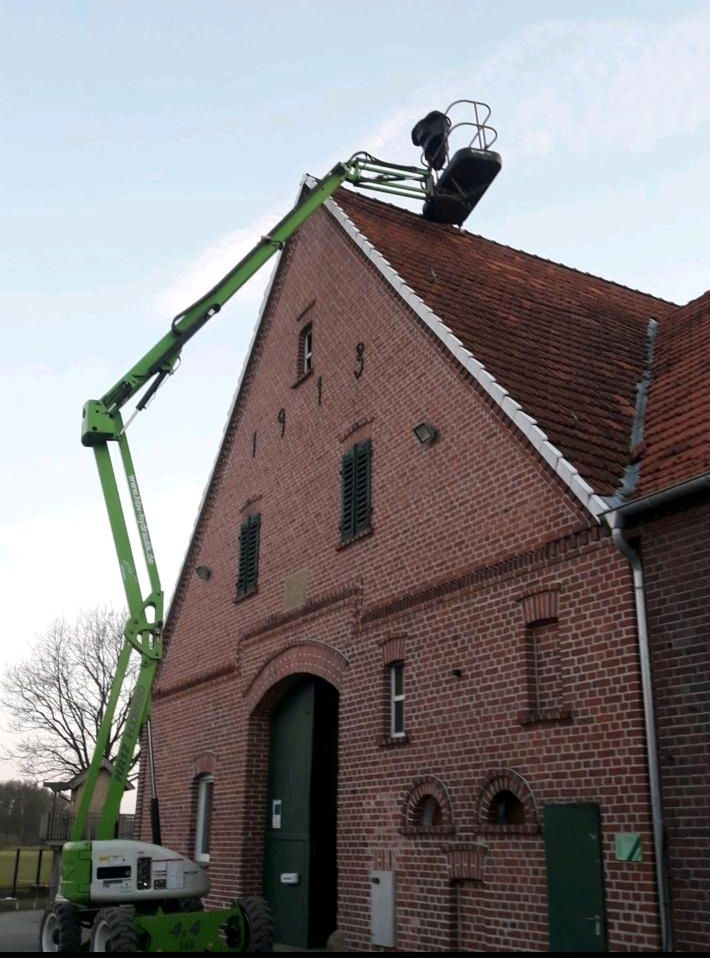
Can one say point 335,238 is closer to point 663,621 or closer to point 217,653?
point 217,653

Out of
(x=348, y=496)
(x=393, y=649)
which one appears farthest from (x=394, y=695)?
(x=348, y=496)

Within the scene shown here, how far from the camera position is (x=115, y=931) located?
32.2 feet

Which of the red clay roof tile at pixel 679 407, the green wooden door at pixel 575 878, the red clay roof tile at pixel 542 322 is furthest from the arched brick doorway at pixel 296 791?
the red clay roof tile at pixel 679 407

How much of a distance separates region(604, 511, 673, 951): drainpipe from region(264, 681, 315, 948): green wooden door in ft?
22.6

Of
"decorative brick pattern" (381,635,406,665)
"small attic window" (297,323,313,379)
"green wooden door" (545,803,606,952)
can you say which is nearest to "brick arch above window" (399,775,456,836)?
"decorative brick pattern" (381,635,406,665)

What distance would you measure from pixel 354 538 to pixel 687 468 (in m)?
5.28

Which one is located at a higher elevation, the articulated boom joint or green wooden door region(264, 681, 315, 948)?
the articulated boom joint

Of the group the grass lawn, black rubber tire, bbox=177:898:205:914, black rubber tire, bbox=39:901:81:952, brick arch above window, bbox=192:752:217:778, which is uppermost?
brick arch above window, bbox=192:752:217:778

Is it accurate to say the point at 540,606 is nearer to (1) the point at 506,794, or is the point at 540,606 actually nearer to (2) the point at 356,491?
(1) the point at 506,794

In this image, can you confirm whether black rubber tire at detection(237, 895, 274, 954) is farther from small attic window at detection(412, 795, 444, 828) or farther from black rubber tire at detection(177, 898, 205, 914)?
small attic window at detection(412, 795, 444, 828)

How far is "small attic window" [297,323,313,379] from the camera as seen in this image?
645 inches

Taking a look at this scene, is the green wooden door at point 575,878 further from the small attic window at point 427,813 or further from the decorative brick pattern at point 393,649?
the decorative brick pattern at point 393,649

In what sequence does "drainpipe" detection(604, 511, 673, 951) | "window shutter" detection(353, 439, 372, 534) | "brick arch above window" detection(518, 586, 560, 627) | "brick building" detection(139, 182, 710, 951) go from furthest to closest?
"window shutter" detection(353, 439, 372, 534) < "brick arch above window" detection(518, 586, 560, 627) < "brick building" detection(139, 182, 710, 951) < "drainpipe" detection(604, 511, 673, 951)

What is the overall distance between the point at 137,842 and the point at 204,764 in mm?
4821
